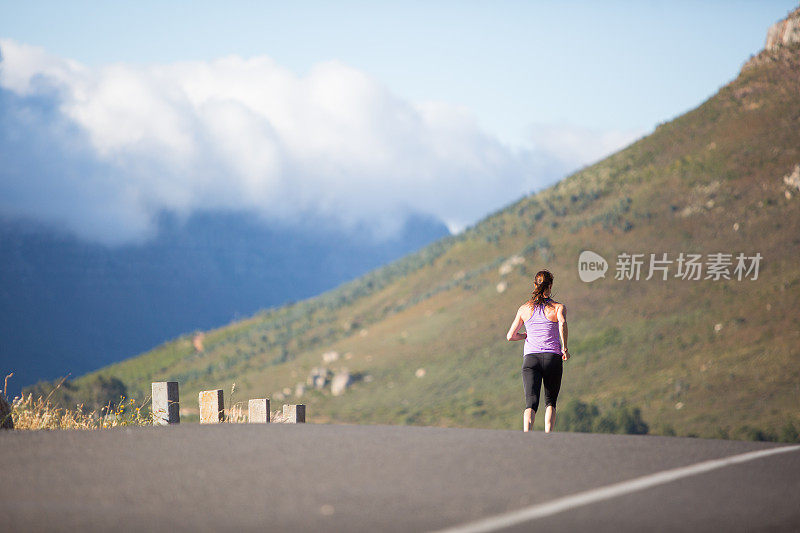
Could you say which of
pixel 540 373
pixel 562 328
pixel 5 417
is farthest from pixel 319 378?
pixel 562 328

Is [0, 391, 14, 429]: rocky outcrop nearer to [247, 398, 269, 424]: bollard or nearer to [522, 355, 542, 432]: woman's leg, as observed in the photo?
[247, 398, 269, 424]: bollard

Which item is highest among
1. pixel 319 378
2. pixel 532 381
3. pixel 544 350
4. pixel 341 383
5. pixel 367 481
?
pixel 319 378

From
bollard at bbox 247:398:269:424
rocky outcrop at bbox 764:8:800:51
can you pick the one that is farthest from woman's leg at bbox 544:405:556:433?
rocky outcrop at bbox 764:8:800:51

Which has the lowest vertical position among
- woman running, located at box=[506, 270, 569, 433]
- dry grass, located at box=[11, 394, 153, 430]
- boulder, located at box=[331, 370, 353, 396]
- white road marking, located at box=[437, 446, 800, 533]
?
white road marking, located at box=[437, 446, 800, 533]

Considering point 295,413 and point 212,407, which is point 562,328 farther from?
point 212,407

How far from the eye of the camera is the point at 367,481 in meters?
7.06

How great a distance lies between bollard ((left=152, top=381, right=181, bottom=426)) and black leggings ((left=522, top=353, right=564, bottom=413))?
4.08 meters

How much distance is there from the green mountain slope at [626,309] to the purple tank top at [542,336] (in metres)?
68.4

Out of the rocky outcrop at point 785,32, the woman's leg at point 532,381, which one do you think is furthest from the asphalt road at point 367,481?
the rocky outcrop at point 785,32

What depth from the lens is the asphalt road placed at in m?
5.96

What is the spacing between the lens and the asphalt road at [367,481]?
235 inches

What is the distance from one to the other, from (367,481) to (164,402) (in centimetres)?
524

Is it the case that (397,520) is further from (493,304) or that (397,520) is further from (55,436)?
(493,304)

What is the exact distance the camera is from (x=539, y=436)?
31.6ft
